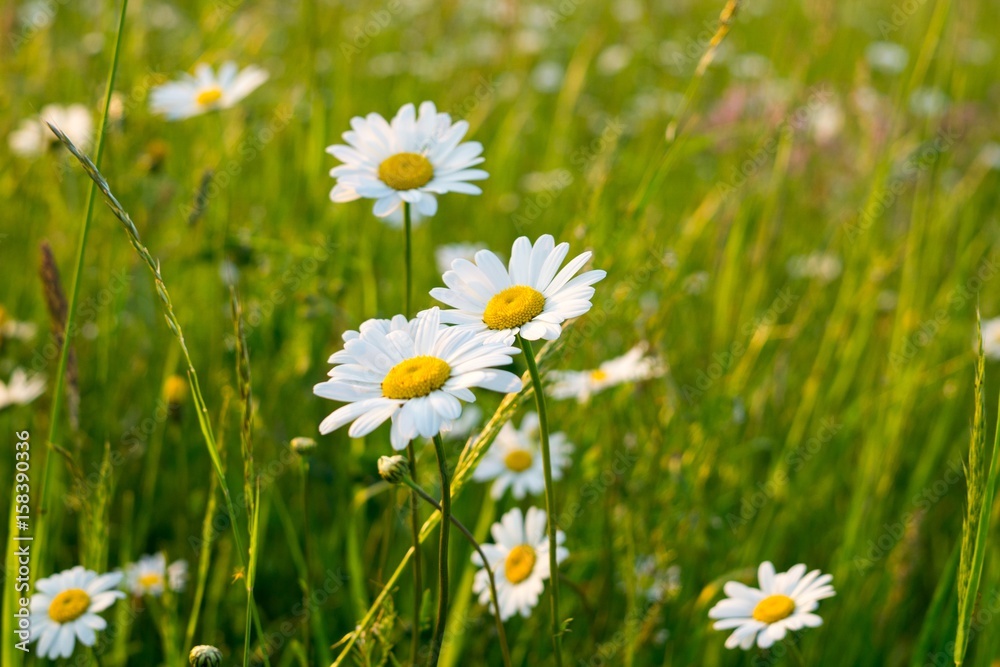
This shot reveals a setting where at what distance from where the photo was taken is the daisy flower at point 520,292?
3.29 feet

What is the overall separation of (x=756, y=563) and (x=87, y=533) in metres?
1.33

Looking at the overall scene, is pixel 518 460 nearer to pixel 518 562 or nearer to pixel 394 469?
pixel 518 562

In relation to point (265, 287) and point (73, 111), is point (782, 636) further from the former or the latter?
point (73, 111)

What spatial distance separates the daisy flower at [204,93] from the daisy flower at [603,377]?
1116 mm

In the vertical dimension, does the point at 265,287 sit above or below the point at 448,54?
below

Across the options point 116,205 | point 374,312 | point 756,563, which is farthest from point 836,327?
point 116,205

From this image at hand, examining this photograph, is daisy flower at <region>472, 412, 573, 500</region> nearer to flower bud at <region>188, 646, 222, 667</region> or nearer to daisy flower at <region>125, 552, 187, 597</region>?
daisy flower at <region>125, 552, 187, 597</region>

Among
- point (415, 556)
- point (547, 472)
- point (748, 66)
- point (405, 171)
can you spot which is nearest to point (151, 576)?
point (415, 556)

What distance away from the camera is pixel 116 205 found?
100 cm

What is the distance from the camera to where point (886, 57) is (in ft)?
17.0

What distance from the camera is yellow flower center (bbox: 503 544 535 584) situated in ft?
4.72

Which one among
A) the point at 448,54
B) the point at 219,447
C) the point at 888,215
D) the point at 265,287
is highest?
the point at 448,54

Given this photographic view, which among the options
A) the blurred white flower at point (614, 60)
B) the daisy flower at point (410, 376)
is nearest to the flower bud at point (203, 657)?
the daisy flower at point (410, 376)

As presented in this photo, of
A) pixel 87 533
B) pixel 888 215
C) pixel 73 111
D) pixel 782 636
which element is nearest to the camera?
pixel 782 636
